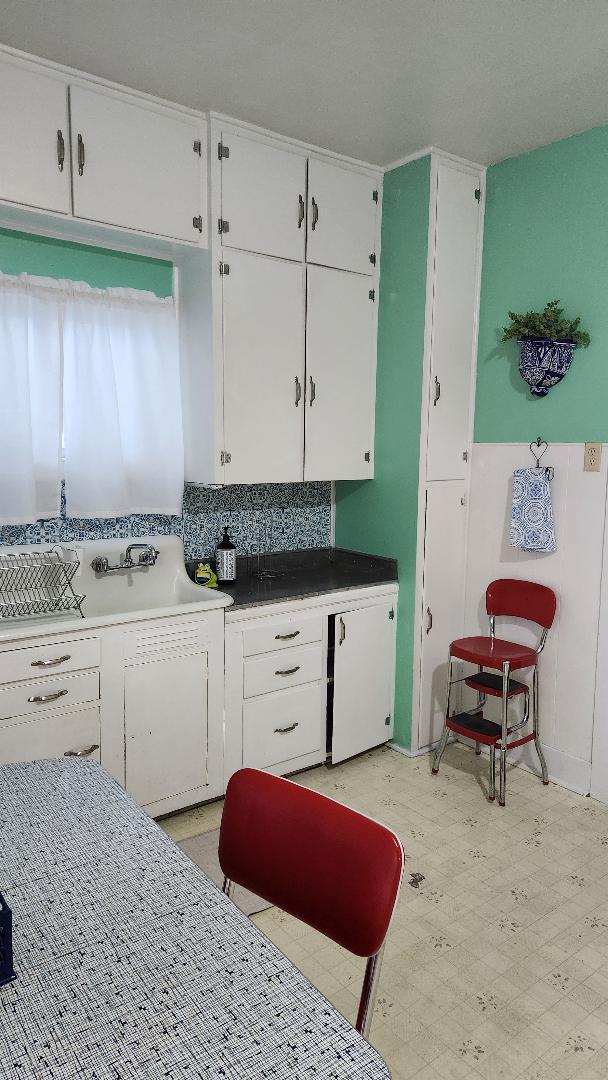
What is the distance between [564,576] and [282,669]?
130 centimetres

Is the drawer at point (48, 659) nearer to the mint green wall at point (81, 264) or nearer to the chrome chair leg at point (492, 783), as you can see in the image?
the mint green wall at point (81, 264)

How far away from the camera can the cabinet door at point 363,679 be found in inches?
129

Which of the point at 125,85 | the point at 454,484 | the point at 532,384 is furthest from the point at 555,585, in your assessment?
the point at 125,85

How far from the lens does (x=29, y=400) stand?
9.14 ft

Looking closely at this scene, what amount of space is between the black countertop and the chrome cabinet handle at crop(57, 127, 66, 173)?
1.67m

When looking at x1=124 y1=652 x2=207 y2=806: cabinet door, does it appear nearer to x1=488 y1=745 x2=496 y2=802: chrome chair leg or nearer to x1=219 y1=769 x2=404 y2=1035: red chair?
x1=488 y1=745 x2=496 y2=802: chrome chair leg

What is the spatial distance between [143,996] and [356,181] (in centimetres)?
328

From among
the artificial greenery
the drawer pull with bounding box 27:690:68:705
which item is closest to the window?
the drawer pull with bounding box 27:690:68:705

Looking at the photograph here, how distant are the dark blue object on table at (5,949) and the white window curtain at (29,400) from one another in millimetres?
2043

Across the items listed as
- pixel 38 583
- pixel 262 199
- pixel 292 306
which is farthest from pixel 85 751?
pixel 262 199

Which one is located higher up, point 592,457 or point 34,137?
point 34,137

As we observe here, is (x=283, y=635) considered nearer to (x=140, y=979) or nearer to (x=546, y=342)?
(x=546, y=342)

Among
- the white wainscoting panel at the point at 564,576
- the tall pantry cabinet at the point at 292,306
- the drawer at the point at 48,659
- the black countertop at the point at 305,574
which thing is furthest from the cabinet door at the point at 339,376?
the drawer at the point at 48,659

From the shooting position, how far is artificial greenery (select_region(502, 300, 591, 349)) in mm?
2953
